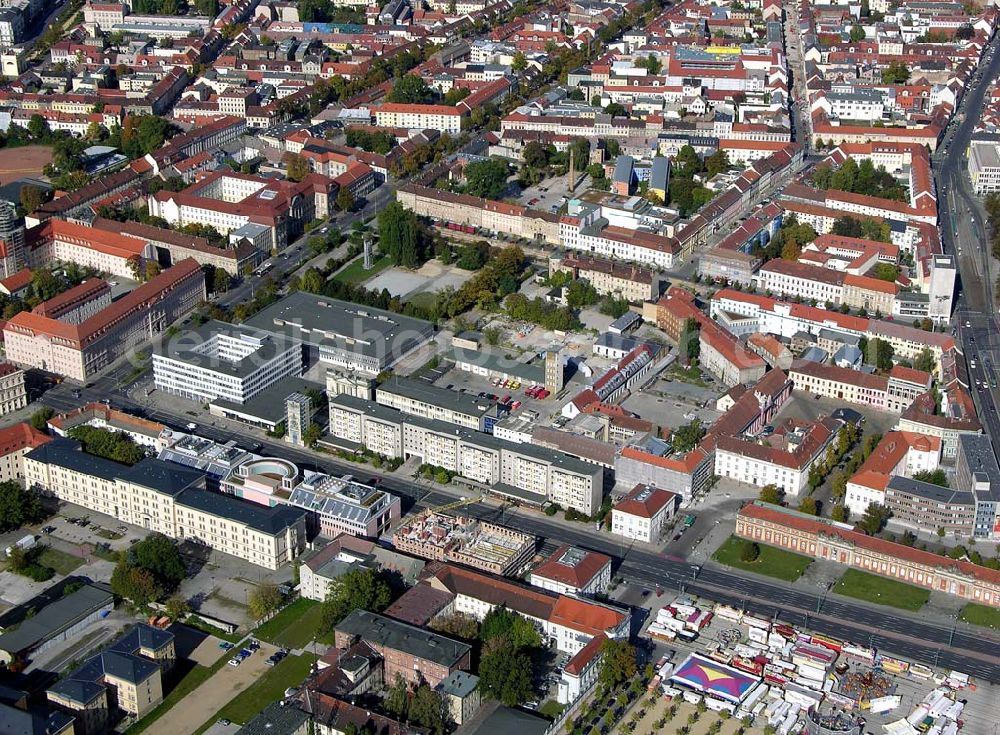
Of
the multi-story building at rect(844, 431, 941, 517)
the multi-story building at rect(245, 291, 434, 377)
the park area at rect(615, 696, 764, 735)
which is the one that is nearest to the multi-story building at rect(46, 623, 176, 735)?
the park area at rect(615, 696, 764, 735)

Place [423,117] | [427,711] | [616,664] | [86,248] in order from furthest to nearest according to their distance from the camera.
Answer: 1. [423,117]
2. [86,248]
3. [616,664]
4. [427,711]

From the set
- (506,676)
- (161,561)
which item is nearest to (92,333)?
(161,561)

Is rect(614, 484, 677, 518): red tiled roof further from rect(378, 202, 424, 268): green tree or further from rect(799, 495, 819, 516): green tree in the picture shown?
rect(378, 202, 424, 268): green tree

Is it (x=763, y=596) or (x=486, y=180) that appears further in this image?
(x=486, y=180)

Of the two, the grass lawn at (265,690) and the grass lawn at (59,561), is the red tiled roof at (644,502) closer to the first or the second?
the grass lawn at (265,690)

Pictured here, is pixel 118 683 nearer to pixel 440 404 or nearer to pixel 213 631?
pixel 213 631

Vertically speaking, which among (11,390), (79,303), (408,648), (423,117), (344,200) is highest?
(423,117)

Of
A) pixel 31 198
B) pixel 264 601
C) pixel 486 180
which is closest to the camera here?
pixel 264 601

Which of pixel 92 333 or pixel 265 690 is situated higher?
pixel 92 333

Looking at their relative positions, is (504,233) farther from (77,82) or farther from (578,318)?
(77,82)
